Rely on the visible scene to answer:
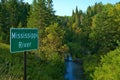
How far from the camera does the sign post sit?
8.10 m

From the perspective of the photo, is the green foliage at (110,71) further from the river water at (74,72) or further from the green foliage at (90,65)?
the river water at (74,72)

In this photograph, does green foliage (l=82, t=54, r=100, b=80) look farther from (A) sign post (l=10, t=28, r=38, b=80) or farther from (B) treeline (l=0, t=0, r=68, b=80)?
(A) sign post (l=10, t=28, r=38, b=80)

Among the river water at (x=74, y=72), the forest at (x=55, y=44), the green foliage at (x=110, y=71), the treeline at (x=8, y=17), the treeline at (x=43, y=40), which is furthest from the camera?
the treeline at (x=8, y=17)

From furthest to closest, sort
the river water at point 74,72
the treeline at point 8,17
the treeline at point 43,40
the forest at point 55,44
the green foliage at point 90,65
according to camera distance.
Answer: the treeline at point 8,17 < the river water at point 74,72 < the green foliage at point 90,65 < the treeline at point 43,40 < the forest at point 55,44

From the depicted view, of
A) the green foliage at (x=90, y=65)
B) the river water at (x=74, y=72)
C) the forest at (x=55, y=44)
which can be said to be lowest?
the river water at (x=74, y=72)

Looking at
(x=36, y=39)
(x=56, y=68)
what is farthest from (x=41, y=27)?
(x=36, y=39)

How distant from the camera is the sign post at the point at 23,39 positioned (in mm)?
8102

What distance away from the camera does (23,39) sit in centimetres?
841

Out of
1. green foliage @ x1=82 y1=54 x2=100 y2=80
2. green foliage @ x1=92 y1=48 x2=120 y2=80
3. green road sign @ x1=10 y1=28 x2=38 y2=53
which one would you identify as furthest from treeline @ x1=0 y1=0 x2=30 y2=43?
green road sign @ x1=10 y1=28 x2=38 y2=53

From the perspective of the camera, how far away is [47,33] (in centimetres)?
6366

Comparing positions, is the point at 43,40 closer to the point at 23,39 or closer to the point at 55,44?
the point at 55,44

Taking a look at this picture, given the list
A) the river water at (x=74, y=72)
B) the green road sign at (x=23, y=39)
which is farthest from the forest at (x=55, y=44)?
the green road sign at (x=23, y=39)

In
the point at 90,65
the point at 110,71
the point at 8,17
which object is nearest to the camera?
the point at 110,71

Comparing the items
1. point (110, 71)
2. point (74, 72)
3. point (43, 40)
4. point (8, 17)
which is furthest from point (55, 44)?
point (8, 17)
